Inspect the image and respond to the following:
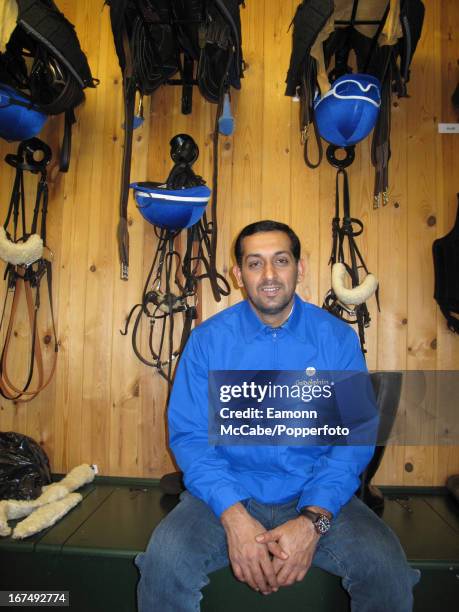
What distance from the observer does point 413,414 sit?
186 centimetres

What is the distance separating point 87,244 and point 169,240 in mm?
521

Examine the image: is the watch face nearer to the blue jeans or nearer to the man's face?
the blue jeans

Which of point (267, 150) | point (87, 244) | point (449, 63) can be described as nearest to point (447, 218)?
point (449, 63)

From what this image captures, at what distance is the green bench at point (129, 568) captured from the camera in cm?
143

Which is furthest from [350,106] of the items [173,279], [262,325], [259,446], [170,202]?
[259,446]

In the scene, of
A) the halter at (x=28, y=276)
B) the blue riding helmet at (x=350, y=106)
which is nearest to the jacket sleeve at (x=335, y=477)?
the blue riding helmet at (x=350, y=106)

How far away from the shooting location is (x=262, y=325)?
1.56 metres

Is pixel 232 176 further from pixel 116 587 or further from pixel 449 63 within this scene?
pixel 116 587

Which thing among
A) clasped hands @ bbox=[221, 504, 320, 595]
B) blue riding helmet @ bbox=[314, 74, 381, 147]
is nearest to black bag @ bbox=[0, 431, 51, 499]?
clasped hands @ bbox=[221, 504, 320, 595]

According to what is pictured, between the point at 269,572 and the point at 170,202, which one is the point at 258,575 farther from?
the point at 170,202

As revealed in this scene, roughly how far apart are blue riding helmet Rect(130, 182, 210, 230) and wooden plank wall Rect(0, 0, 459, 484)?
1.04 feet

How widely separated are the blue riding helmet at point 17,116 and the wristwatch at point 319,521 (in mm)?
2239

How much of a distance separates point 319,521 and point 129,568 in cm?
78

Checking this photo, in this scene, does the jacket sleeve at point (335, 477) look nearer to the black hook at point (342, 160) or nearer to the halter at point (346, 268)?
the halter at point (346, 268)
